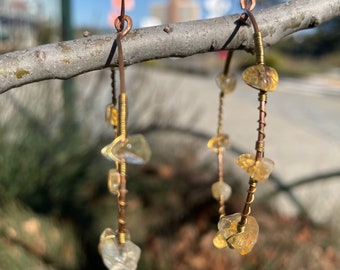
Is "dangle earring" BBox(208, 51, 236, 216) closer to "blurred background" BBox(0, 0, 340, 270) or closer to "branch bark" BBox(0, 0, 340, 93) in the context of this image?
"branch bark" BBox(0, 0, 340, 93)

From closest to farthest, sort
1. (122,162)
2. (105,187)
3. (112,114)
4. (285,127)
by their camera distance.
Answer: (122,162) < (112,114) < (105,187) < (285,127)

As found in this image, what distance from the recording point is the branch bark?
35 centimetres

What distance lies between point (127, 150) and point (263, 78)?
0.13 meters

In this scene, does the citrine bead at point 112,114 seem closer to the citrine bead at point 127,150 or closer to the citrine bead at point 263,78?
the citrine bead at point 127,150

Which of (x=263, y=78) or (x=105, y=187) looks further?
(x=105, y=187)

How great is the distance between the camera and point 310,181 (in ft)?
4.38

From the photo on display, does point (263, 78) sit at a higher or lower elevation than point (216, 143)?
higher

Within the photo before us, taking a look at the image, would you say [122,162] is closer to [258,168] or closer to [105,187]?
[258,168]

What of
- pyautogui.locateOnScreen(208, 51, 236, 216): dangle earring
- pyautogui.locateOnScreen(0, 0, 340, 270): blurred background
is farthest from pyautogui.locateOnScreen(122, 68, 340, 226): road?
pyautogui.locateOnScreen(208, 51, 236, 216): dangle earring

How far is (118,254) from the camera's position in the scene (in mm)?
392

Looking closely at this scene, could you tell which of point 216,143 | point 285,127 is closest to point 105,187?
point 216,143

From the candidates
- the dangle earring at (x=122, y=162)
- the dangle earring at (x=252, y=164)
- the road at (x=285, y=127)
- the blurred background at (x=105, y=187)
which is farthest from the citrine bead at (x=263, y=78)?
the road at (x=285, y=127)

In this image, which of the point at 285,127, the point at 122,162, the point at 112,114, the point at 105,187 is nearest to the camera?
the point at 122,162

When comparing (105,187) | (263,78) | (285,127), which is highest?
(263,78)
